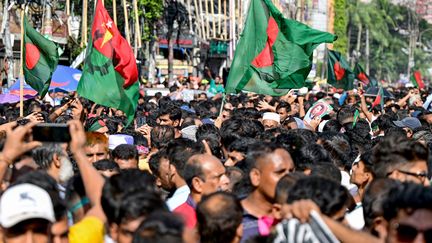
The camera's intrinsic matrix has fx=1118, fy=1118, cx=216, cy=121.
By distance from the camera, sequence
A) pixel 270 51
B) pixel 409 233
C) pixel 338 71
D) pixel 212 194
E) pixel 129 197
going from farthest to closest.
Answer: pixel 338 71 → pixel 270 51 → pixel 212 194 → pixel 129 197 → pixel 409 233

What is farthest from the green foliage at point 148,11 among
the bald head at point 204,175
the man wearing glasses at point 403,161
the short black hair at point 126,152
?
the man wearing glasses at point 403,161

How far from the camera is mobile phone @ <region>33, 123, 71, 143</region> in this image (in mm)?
5617

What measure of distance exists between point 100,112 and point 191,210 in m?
10.4

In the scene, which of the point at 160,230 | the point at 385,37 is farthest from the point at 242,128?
the point at 385,37

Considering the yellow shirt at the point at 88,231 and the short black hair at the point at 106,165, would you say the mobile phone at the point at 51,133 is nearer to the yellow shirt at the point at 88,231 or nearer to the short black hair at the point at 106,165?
the yellow shirt at the point at 88,231

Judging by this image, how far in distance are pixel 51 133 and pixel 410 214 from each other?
6.83 ft

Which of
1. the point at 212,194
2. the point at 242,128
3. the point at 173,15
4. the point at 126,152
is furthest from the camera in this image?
the point at 173,15

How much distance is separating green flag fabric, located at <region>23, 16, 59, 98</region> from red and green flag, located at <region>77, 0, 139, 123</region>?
2101 mm

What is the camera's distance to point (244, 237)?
557cm

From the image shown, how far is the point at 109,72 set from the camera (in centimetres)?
1115

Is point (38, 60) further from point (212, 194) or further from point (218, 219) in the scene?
point (218, 219)

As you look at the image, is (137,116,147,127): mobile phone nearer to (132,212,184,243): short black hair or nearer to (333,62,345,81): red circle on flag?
(333,62,345,81): red circle on flag

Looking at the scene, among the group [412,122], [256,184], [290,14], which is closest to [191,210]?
[256,184]

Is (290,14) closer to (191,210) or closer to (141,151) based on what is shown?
(141,151)
